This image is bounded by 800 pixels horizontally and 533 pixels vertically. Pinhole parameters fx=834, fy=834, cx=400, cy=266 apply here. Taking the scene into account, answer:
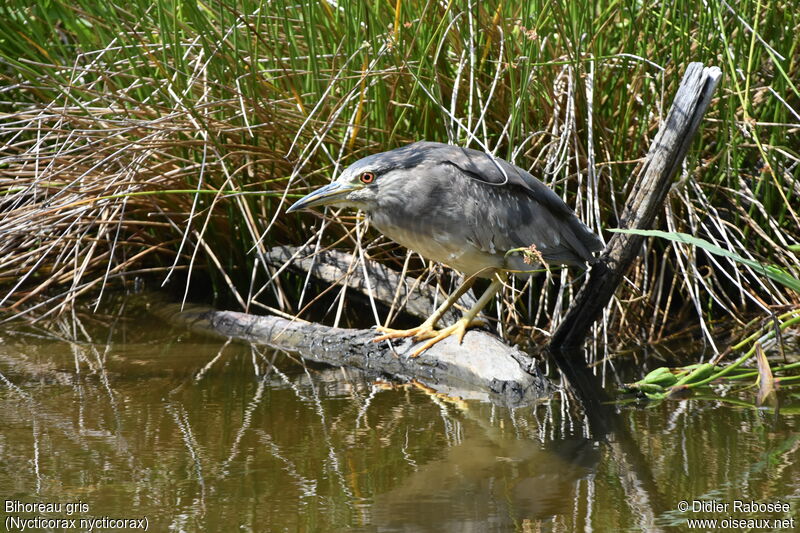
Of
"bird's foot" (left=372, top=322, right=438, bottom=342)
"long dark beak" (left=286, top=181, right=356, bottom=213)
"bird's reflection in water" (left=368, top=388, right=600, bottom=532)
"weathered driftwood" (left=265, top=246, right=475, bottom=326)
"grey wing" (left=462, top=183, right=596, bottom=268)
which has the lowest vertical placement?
"bird's reflection in water" (left=368, top=388, right=600, bottom=532)

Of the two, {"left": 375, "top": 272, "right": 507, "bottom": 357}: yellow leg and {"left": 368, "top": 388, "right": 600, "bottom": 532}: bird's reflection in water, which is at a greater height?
{"left": 375, "top": 272, "right": 507, "bottom": 357}: yellow leg

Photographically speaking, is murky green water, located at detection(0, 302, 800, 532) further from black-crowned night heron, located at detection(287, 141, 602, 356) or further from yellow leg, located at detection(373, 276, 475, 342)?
black-crowned night heron, located at detection(287, 141, 602, 356)

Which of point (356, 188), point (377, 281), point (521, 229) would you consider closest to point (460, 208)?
point (521, 229)

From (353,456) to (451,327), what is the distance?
39.3 inches

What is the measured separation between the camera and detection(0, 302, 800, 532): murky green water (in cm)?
200

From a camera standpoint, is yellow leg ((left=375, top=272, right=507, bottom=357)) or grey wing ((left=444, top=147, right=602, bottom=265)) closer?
grey wing ((left=444, top=147, right=602, bottom=265))

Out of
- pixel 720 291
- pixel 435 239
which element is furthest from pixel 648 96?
pixel 435 239

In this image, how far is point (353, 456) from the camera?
2393 mm

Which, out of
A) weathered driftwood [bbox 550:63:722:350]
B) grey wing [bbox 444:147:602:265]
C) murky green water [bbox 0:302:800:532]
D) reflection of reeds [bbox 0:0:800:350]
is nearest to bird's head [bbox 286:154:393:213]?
grey wing [bbox 444:147:602:265]

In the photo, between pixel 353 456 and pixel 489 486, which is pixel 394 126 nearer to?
pixel 353 456

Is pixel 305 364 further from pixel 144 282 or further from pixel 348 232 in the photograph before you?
pixel 144 282

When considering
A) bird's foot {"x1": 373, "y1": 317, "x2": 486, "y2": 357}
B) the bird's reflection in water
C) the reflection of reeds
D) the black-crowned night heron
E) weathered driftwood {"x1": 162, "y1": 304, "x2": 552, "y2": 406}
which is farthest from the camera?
the reflection of reeds

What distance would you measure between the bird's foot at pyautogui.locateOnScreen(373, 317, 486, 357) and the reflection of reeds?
0.43 metres

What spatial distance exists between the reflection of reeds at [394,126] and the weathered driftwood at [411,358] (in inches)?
7.4
